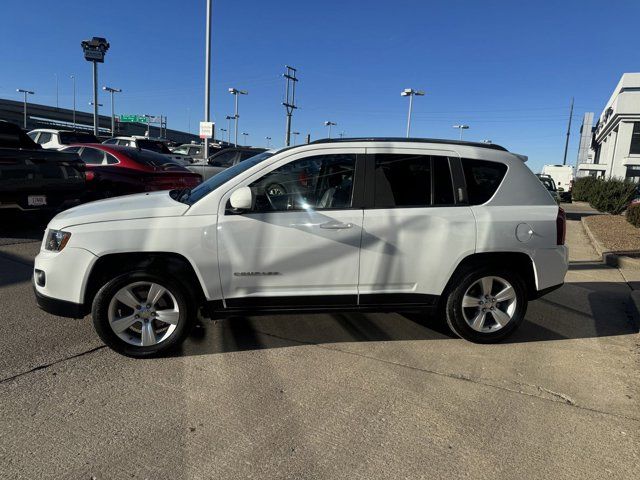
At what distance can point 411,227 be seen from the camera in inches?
155

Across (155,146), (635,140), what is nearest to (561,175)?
(635,140)

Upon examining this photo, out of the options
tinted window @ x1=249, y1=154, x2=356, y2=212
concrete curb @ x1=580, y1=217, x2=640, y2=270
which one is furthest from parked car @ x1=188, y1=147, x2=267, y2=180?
tinted window @ x1=249, y1=154, x2=356, y2=212

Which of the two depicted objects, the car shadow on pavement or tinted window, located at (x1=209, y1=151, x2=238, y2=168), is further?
tinted window, located at (x1=209, y1=151, x2=238, y2=168)

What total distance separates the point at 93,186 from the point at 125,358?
6.77 meters

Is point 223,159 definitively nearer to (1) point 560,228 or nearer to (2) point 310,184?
(2) point 310,184

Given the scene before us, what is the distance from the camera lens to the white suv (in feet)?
12.0

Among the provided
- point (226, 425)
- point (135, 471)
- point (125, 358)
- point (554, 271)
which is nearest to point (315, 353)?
point (226, 425)

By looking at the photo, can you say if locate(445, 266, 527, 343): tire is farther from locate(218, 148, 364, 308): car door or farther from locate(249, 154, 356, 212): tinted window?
locate(249, 154, 356, 212): tinted window

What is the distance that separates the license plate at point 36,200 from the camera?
7.70 m

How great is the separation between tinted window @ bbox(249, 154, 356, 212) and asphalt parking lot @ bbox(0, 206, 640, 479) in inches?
48.9

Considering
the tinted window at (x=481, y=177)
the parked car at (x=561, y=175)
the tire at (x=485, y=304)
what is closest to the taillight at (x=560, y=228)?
the tire at (x=485, y=304)

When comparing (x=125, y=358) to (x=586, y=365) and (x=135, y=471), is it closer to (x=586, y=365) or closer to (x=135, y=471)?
(x=135, y=471)

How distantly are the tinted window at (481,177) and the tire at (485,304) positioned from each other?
0.63 metres

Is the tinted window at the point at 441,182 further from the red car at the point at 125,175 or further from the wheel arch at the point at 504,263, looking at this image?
the red car at the point at 125,175
